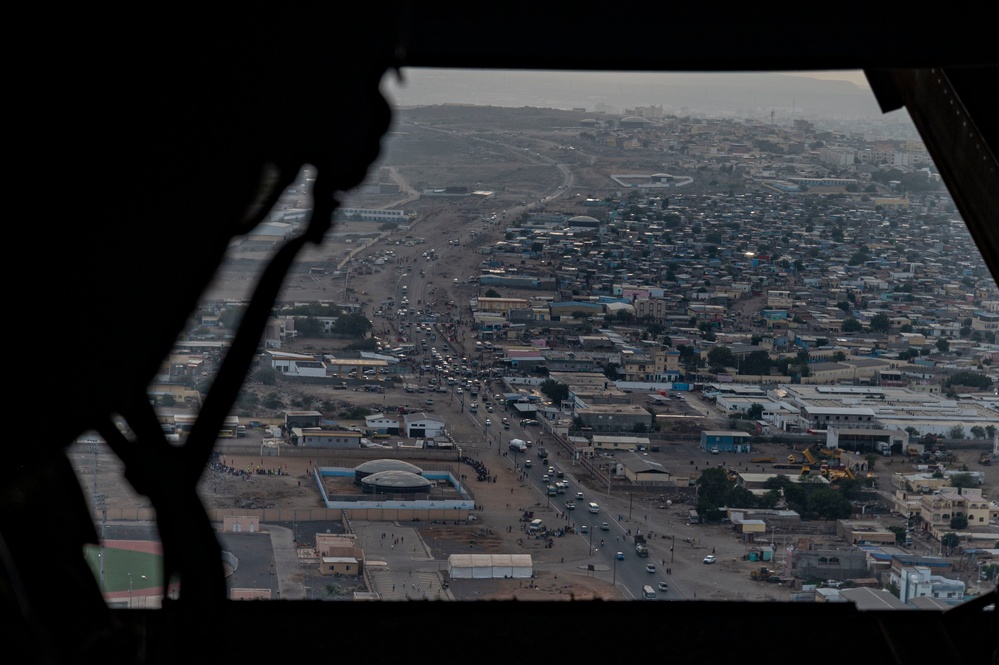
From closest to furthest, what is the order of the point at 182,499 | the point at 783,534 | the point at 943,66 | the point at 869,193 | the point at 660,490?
the point at 182,499 < the point at 943,66 < the point at 783,534 < the point at 660,490 < the point at 869,193

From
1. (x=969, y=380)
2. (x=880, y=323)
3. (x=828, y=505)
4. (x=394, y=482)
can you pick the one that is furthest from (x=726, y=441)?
(x=394, y=482)

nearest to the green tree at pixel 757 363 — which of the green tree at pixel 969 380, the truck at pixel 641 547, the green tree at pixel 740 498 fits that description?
the green tree at pixel 740 498

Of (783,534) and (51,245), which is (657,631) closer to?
(51,245)

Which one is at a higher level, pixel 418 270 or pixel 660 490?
pixel 418 270

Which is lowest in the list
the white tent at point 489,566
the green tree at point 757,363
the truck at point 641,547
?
the white tent at point 489,566

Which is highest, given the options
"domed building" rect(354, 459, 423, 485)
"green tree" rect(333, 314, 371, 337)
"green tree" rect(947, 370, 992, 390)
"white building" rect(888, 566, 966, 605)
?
"green tree" rect(947, 370, 992, 390)

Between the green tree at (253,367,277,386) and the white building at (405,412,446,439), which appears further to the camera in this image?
the green tree at (253,367,277,386)

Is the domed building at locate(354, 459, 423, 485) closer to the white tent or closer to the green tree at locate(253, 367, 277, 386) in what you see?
the white tent

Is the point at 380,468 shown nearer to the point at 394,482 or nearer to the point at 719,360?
the point at 394,482

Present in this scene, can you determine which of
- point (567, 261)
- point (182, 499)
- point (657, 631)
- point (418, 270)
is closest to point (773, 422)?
point (567, 261)

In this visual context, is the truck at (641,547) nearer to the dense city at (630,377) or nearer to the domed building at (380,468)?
the dense city at (630,377)

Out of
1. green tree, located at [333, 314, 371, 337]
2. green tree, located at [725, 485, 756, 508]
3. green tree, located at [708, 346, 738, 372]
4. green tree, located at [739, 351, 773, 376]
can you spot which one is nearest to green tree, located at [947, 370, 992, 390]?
green tree, located at [739, 351, 773, 376]
